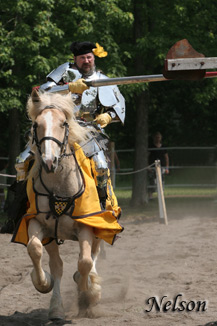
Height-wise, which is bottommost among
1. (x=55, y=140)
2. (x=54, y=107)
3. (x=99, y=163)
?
(x=99, y=163)

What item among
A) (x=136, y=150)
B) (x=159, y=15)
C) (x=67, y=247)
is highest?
(x=159, y=15)

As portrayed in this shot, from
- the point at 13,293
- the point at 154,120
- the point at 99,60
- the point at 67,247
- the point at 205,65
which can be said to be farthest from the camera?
the point at 154,120

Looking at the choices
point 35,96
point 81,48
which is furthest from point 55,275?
point 81,48

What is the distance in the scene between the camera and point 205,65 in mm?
5367

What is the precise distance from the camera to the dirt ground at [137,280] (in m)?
6.36

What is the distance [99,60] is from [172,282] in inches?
320

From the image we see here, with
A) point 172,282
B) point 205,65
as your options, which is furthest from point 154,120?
point 205,65

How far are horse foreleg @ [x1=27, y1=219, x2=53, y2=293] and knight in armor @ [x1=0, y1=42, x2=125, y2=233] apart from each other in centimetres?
73

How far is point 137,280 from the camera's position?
26.9ft

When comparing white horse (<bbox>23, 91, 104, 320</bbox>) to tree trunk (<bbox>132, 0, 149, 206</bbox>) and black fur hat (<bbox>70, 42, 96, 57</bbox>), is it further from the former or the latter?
tree trunk (<bbox>132, 0, 149, 206</bbox>)

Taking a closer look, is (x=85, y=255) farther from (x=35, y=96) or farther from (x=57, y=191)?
(x=35, y=96)

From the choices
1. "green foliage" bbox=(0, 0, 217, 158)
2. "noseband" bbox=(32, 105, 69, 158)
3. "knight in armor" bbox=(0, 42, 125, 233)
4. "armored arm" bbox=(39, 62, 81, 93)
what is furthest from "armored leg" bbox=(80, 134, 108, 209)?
"green foliage" bbox=(0, 0, 217, 158)

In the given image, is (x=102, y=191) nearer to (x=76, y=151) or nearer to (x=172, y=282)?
(x=76, y=151)

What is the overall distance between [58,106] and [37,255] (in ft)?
4.41
